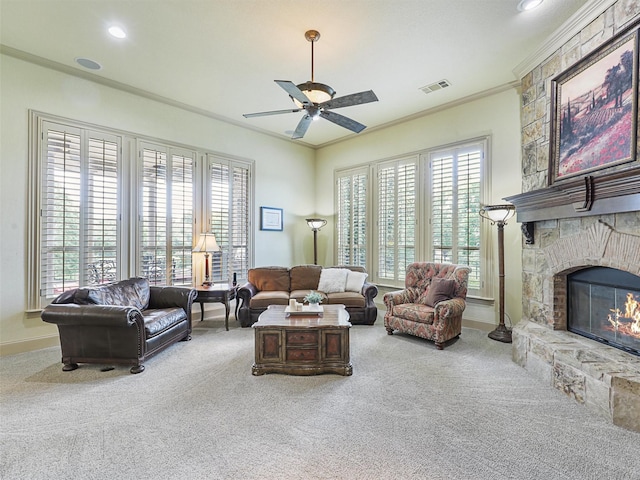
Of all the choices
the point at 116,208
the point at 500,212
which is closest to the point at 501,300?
the point at 500,212

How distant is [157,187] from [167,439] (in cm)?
373

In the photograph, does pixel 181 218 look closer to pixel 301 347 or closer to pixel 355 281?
→ pixel 355 281

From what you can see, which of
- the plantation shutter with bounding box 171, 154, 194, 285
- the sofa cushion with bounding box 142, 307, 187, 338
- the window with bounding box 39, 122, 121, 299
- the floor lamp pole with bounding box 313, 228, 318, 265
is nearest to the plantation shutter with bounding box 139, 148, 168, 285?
the plantation shutter with bounding box 171, 154, 194, 285

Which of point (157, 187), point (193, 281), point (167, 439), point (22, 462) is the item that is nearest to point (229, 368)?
point (167, 439)

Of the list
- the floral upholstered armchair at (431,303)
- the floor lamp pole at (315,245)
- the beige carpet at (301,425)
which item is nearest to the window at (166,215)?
the beige carpet at (301,425)

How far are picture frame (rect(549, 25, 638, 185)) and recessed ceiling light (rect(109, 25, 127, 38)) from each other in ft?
14.7

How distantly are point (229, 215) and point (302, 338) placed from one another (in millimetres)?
3237

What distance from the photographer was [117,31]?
317cm

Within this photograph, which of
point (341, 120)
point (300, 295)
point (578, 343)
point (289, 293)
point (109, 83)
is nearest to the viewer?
point (578, 343)

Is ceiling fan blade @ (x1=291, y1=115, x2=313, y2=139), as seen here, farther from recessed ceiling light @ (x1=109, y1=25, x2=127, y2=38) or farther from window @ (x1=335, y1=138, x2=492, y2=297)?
window @ (x1=335, y1=138, x2=492, y2=297)

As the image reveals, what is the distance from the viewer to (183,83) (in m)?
4.23

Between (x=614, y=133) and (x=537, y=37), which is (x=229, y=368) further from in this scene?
(x=537, y=37)

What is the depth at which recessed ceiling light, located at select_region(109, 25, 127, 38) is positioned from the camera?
10.2 ft

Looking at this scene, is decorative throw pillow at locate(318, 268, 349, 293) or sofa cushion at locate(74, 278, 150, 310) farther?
decorative throw pillow at locate(318, 268, 349, 293)
